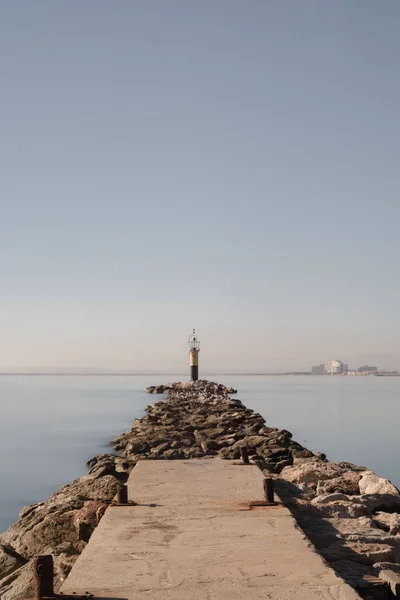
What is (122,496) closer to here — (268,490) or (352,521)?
(268,490)

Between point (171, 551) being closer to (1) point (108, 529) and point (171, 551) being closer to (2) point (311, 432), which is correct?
(1) point (108, 529)

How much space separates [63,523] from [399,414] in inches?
1265

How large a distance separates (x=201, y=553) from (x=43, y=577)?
3.75ft

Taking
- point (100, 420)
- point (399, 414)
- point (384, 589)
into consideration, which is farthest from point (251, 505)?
point (399, 414)

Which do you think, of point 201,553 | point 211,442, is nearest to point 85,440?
point 211,442

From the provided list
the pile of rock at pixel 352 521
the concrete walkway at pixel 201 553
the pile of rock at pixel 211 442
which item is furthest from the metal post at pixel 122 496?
the pile of rock at pixel 211 442

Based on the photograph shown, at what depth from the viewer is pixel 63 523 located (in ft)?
20.6

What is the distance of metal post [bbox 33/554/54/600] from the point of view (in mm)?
3824

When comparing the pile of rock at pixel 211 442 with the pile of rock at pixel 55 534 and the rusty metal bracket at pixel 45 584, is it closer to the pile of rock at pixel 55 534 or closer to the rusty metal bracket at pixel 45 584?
the pile of rock at pixel 55 534

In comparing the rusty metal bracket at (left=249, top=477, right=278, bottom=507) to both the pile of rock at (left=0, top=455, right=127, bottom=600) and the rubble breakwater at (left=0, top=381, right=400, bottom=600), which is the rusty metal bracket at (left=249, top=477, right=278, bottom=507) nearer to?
the rubble breakwater at (left=0, top=381, right=400, bottom=600)

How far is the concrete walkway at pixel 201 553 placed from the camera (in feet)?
12.7

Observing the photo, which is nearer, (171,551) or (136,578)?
(136,578)

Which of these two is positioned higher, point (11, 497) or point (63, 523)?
point (63, 523)

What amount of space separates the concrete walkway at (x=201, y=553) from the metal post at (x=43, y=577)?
9cm
